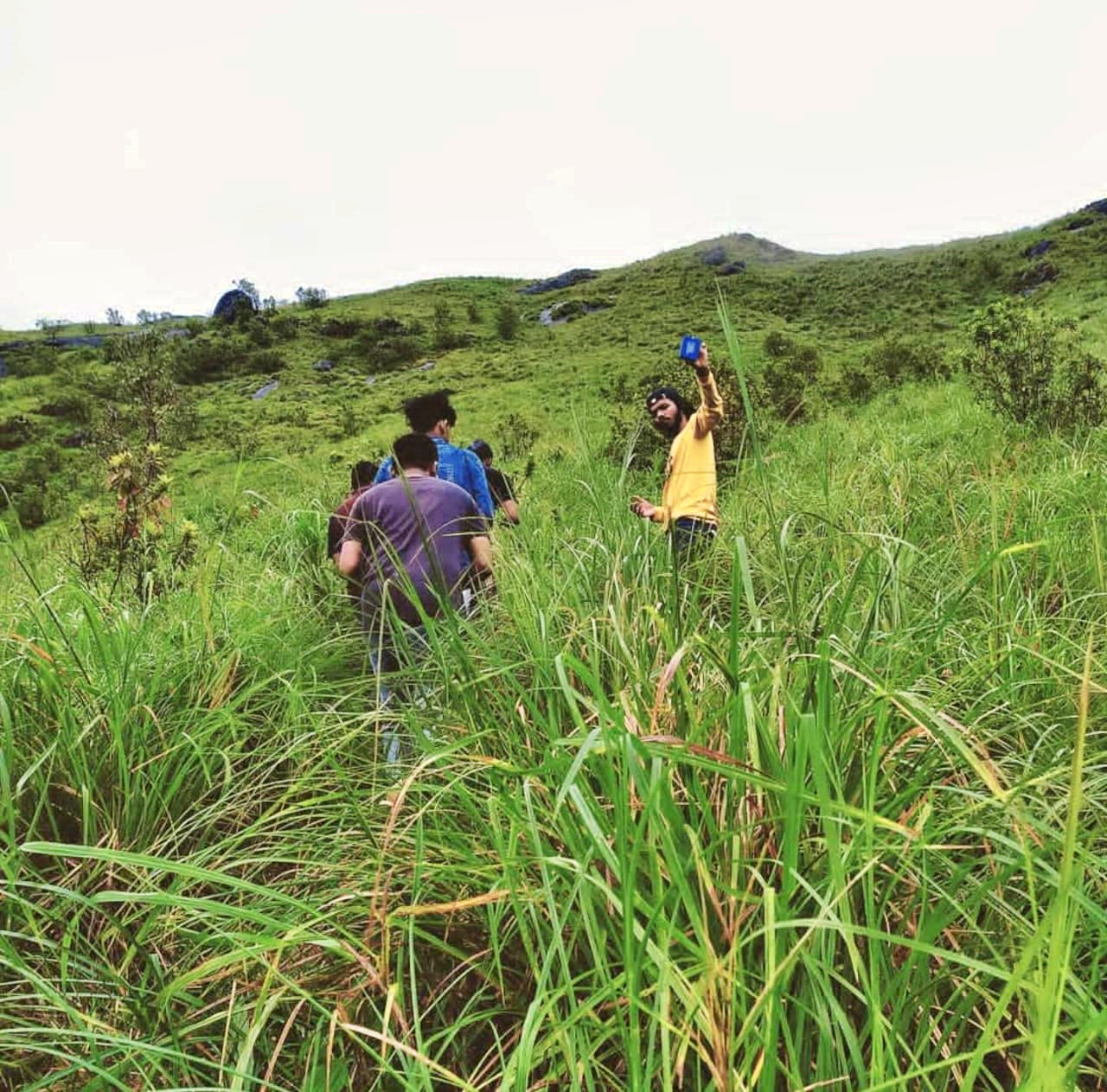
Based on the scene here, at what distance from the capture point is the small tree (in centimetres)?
8269

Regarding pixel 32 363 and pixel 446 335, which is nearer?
pixel 32 363

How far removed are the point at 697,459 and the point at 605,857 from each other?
3161 mm

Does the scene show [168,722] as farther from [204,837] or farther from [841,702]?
[841,702]

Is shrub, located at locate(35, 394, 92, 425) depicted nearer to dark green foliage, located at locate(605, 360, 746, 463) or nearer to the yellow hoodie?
dark green foliage, located at locate(605, 360, 746, 463)

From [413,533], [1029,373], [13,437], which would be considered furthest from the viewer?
[13,437]

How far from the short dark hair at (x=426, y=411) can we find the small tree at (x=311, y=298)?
288ft

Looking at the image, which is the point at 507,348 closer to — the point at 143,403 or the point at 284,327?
the point at 284,327

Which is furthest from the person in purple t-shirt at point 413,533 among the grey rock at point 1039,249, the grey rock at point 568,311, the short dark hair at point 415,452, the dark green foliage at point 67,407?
the grey rock at point 568,311

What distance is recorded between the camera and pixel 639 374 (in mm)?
35656

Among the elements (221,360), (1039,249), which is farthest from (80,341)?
(1039,249)

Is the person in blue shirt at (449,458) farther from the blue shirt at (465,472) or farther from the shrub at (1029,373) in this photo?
the shrub at (1029,373)

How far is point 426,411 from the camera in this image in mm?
3934

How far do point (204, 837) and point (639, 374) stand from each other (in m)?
36.0

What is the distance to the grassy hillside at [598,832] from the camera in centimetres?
87
